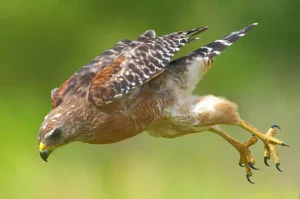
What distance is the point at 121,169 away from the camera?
3.91 m

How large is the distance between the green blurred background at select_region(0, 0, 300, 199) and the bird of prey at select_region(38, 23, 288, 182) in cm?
140

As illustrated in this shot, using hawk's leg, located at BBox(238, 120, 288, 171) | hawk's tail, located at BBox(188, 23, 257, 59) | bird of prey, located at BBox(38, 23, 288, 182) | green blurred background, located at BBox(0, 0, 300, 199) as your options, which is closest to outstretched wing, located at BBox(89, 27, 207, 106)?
bird of prey, located at BBox(38, 23, 288, 182)

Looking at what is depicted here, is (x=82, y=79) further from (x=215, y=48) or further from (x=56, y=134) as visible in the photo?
(x=215, y=48)

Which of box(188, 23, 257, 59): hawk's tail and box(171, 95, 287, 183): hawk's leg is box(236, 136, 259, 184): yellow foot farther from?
box(188, 23, 257, 59): hawk's tail

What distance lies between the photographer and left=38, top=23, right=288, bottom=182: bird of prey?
1.99 metres

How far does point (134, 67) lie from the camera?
2.12m

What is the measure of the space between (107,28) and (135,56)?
8.38 feet

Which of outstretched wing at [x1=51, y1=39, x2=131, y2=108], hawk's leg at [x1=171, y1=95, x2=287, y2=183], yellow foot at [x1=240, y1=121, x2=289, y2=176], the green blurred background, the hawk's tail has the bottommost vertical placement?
the green blurred background

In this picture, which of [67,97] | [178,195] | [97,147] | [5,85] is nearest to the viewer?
[67,97]

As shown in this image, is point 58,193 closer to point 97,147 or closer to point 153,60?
point 97,147

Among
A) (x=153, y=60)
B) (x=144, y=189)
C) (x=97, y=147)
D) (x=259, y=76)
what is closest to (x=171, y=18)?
(x=259, y=76)

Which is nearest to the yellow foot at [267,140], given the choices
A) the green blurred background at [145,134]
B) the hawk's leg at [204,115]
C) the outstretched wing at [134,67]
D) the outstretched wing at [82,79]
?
the hawk's leg at [204,115]

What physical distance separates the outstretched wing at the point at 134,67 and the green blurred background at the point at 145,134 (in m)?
1.61

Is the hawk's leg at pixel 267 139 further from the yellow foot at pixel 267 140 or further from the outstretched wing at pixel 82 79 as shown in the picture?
the outstretched wing at pixel 82 79
